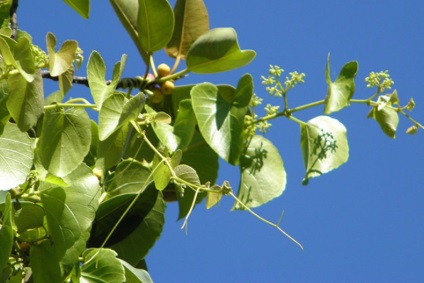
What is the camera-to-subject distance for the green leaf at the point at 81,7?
1.17m

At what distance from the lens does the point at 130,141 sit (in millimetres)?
1345

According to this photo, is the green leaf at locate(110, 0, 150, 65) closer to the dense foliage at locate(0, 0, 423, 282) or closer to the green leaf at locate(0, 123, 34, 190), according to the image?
the dense foliage at locate(0, 0, 423, 282)

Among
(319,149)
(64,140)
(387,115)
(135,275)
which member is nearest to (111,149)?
(64,140)

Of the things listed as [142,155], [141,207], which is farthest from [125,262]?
[142,155]

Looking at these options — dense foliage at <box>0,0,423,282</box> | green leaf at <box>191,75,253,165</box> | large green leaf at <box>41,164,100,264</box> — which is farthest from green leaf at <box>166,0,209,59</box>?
large green leaf at <box>41,164,100,264</box>

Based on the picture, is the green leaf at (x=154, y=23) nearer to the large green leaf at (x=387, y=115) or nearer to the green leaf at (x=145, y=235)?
the green leaf at (x=145, y=235)

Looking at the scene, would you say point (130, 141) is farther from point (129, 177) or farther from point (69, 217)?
point (69, 217)

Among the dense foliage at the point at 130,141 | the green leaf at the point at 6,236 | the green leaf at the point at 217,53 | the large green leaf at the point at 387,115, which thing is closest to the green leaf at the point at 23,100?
the dense foliage at the point at 130,141

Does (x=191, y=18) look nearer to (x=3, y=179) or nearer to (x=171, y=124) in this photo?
(x=171, y=124)

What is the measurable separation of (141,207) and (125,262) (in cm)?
9

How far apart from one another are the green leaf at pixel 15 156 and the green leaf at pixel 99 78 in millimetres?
117

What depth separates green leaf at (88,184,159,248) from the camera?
1.26m

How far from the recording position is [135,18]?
1426mm

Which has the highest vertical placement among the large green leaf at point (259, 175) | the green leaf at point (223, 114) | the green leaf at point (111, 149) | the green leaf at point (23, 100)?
the green leaf at point (23, 100)
